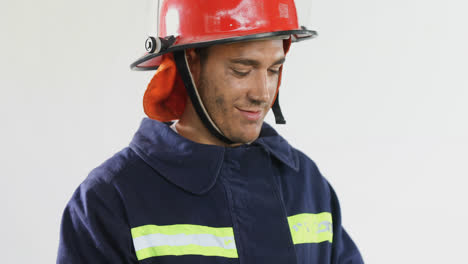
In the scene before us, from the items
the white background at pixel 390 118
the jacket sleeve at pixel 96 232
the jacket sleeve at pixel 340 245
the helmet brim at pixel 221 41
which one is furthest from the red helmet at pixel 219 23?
the white background at pixel 390 118

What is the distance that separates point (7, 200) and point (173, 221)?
1294 mm

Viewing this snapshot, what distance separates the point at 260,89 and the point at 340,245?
0.52 m

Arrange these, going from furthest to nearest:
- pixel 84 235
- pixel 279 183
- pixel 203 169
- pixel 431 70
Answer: pixel 431 70, pixel 279 183, pixel 203 169, pixel 84 235

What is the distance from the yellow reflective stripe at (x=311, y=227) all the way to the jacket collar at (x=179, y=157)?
250mm

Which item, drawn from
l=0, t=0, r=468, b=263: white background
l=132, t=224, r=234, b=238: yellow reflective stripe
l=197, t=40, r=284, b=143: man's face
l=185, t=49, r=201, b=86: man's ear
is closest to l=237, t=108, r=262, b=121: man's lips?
l=197, t=40, r=284, b=143: man's face

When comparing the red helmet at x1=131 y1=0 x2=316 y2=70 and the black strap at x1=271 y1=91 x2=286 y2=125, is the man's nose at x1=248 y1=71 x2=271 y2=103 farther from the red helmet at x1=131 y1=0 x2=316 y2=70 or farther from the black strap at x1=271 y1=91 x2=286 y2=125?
the black strap at x1=271 y1=91 x2=286 y2=125

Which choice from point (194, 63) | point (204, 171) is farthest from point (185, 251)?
point (194, 63)

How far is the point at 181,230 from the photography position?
1.56m

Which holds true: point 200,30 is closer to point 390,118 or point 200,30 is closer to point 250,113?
point 250,113

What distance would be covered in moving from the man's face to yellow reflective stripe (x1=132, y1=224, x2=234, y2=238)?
0.23 metres

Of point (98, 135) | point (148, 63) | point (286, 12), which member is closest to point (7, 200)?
point (98, 135)

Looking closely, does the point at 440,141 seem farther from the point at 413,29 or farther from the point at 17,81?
the point at 17,81

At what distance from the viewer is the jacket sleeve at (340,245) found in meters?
1.81

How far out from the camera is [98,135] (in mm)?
2699
